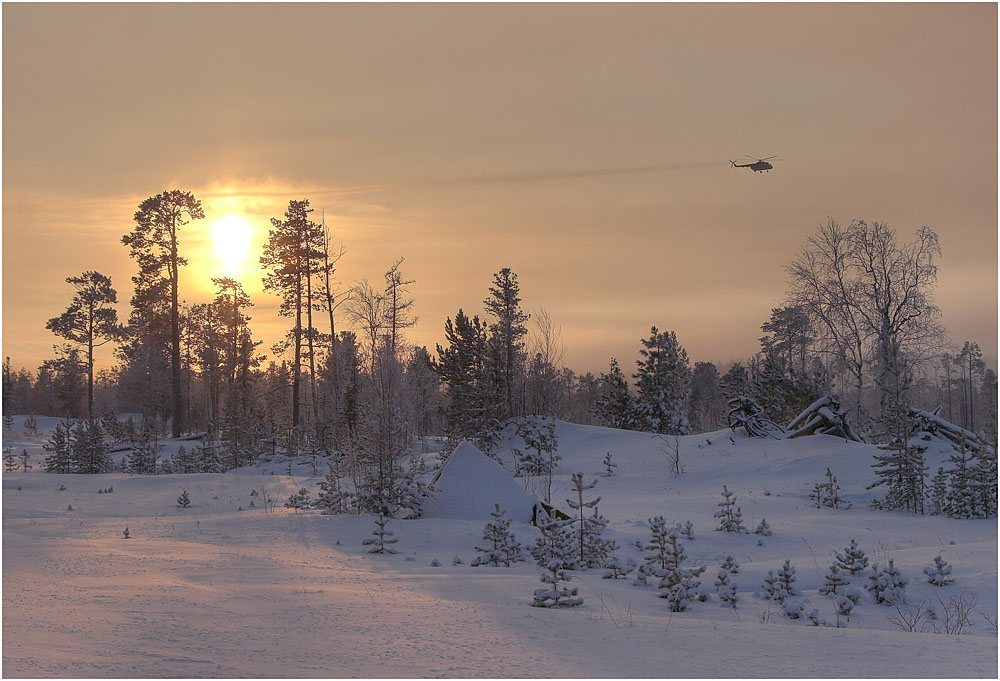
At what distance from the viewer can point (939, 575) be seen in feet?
27.9

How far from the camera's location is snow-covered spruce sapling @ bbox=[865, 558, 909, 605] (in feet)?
26.3

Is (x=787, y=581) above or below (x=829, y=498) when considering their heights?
above

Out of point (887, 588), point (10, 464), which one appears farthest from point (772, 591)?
point (10, 464)

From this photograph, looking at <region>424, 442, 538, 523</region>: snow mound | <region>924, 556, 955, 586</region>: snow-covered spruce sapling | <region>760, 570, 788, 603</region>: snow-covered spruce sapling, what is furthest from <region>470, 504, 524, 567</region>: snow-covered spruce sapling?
<region>924, 556, 955, 586</region>: snow-covered spruce sapling

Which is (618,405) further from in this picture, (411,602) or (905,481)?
(411,602)

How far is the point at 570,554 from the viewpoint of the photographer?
9.68m

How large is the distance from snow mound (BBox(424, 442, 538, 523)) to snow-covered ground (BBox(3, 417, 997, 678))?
53cm

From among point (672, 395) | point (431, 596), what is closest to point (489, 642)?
point (431, 596)

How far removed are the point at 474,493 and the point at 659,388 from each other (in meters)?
Answer: 30.7

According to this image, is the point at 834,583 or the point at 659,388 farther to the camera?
the point at 659,388

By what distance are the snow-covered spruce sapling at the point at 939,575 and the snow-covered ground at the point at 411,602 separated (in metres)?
0.11

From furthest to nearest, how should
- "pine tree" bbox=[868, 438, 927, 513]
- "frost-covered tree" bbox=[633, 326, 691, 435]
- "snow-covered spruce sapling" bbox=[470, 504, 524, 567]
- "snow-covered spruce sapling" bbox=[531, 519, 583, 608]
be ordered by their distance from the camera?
"frost-covered tree" bbox=[633, 326, 691, 435] < "pine tree" bbox=[868, 438, 927, 513] < "snow-covered spruce sapling" bbox=[470, 504, 524, 567] < "snow-covered spruce sapling" bbox=[531, 519, 583, 608]

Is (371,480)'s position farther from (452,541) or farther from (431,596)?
(431,596)

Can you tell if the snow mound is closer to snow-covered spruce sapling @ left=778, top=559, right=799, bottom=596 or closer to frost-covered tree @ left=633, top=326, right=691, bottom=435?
snow-covered spruce sapling @ left=778, top=559, right=799, bottom=596
